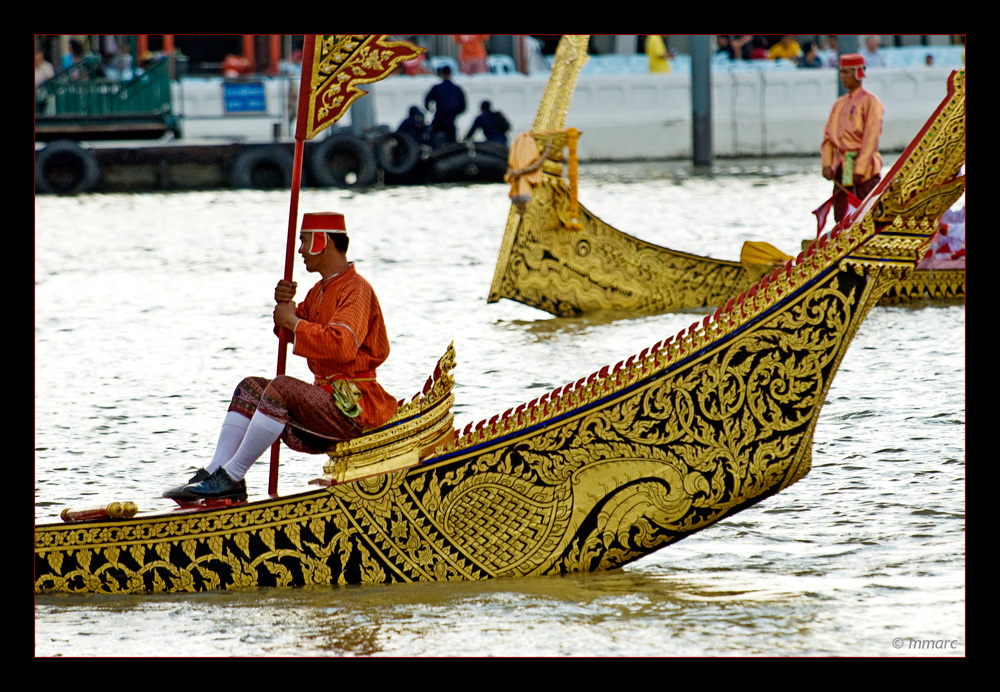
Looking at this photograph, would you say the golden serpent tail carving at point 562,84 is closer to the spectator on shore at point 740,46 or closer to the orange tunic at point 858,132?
the orange tunic at point 858,132

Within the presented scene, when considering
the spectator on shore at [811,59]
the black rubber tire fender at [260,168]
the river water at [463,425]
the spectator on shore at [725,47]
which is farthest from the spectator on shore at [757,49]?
the river water at [463,425]

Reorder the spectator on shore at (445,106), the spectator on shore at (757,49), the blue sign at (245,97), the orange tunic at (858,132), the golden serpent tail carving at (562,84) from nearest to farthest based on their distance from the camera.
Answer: the golden serpent tail carving at (562,84) < the orange tunic at (858,132) < the spectator on shore at (445,106) < the blue sign at (245,97) < the spectator on shore at (757,49)

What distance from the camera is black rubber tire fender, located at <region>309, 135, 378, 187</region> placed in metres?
21.9

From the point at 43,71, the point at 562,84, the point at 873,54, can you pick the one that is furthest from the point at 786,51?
the point at 562,84

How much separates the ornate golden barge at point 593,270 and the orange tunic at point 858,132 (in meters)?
0.82

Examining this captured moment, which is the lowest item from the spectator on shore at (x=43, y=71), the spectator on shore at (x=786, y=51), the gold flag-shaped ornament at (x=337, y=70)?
the gold flag-shaped ornament at (x=337, y=70)

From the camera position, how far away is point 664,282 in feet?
33.6

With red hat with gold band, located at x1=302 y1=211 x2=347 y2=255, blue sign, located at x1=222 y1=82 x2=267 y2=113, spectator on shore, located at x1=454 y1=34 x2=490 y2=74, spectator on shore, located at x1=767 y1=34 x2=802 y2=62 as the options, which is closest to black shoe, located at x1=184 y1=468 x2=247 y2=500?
red hat with gold band, located at x1=302 y1=211 x2=347 y2=255

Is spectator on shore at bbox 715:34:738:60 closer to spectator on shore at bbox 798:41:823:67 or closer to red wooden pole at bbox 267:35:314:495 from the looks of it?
spectator on shore at bbox 798:41:823:67

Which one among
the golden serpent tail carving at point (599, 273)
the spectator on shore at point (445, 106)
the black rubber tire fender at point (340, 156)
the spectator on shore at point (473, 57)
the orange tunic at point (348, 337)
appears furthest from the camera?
the spectator on shore at point (473, 57)

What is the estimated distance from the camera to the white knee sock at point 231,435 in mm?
4688

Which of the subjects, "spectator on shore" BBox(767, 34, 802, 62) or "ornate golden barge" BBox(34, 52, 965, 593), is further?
"spectator on shore" BBox(767, 34, 802, 62)

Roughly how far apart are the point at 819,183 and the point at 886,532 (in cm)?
1557

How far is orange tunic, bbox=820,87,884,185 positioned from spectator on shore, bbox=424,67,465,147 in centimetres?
1272
